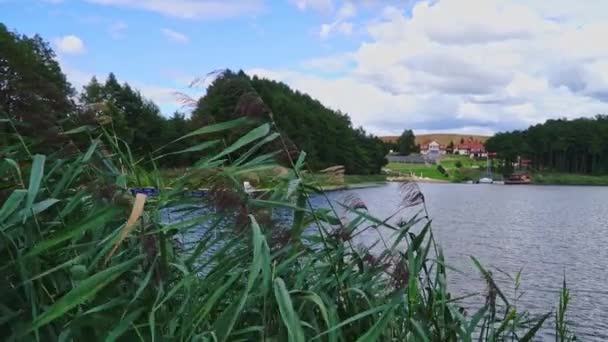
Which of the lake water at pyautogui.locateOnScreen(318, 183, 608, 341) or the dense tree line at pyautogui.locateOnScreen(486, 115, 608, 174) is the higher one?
the dense tree line at pyautogui.locateOnScreen(486, 115, 608, 174)

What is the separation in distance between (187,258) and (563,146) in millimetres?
179717

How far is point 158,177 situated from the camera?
12.2 feet

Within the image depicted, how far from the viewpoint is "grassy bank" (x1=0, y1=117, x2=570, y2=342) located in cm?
286

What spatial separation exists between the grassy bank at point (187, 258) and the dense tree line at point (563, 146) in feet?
584

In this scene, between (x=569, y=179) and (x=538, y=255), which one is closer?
(x=538, y=255)

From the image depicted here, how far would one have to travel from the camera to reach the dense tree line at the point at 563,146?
166250mm

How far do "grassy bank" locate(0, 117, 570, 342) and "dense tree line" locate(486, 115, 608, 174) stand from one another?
178m

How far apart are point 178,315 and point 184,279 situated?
0.18 metres

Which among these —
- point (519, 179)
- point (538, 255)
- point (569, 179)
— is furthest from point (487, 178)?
point (538, 255)

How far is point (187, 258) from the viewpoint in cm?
346

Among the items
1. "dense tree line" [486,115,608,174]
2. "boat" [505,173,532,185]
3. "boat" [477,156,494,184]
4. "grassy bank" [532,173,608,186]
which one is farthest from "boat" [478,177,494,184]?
"dense tree line" [486,115,608,174]

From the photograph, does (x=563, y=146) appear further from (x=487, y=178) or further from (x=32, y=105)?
(x=32, y=105)

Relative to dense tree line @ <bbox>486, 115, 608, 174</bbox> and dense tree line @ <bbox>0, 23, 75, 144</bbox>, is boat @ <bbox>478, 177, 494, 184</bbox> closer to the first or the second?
dense tree line @ <bbox>486, 115, 608, 174</bbox>

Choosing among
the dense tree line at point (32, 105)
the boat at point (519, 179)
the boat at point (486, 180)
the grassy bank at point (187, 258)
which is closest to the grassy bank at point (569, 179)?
the boat at point (519, 179)
